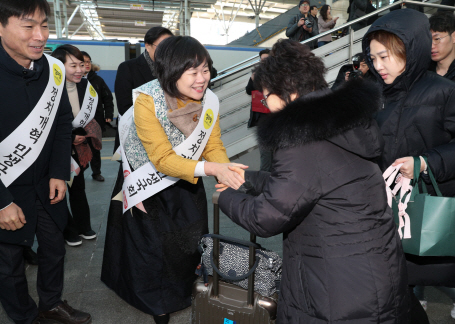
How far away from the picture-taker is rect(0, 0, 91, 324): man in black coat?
2033 millimetres

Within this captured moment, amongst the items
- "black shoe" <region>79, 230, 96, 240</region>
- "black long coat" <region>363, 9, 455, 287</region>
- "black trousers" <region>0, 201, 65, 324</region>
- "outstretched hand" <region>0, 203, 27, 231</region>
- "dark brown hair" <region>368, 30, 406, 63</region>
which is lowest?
"black shoe" <region>79, 230, 96, 240</region>

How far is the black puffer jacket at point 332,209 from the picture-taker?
1.33 metres

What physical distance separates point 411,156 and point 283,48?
0.90 metres

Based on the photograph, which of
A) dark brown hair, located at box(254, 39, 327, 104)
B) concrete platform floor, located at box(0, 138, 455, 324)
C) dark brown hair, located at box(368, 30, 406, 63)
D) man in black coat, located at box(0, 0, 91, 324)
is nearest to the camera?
dark brown hair, located at box(254, 39, 327, 104)

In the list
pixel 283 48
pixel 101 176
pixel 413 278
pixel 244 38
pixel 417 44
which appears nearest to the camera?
pixel 283 48

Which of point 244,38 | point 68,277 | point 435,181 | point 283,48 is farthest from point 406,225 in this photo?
point 244,38

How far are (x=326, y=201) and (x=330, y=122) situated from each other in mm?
290

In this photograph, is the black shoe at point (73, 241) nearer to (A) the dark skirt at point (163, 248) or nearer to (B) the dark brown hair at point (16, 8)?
(A) the dark skirt at point (163, 248)

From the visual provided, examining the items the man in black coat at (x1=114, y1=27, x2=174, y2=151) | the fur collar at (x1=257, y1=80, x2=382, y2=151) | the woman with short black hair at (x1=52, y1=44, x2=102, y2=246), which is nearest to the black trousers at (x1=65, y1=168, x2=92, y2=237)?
the woman with short black hair at (x1=52, y1=44, x2=102, y2=246)

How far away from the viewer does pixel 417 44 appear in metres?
1.83

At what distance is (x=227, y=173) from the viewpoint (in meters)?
2.04

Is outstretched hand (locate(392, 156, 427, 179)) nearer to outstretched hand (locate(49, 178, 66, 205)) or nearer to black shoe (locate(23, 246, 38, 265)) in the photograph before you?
outstretched hand (locate(49, 178, 66, 205))

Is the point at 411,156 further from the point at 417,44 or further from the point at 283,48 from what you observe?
the point at 283,48

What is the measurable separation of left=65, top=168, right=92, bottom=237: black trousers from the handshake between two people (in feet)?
7.36
